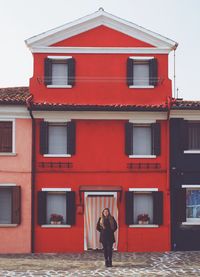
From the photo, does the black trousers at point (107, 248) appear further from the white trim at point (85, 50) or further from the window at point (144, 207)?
the white trim at point (85, 50)

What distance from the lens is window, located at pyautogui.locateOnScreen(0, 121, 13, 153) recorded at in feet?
80.0

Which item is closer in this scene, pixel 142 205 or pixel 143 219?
pixel 143 219

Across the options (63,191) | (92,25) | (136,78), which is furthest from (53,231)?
(92,25)

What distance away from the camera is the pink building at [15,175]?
78.5 ft

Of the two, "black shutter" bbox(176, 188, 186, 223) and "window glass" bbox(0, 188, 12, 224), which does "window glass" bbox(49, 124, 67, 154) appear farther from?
"black shutter" bbox(176, 188, 186, 223)

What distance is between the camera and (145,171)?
24406 millimetres

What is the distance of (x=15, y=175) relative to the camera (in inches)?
953

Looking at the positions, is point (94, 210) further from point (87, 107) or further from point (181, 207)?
point (87, 107)

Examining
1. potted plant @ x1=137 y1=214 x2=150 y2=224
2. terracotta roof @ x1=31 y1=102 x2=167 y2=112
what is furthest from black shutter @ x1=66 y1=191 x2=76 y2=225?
terracotta roof @ x1=31 y1=102 x2=167 y2=112

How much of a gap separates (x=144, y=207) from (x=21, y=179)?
5118 millimetres

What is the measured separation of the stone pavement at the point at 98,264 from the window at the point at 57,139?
13.7 feet

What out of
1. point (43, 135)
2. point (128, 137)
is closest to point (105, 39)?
point (128, 137)

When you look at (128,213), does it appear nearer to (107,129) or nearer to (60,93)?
(107,129)

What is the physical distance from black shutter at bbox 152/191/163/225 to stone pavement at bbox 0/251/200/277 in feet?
4.56
